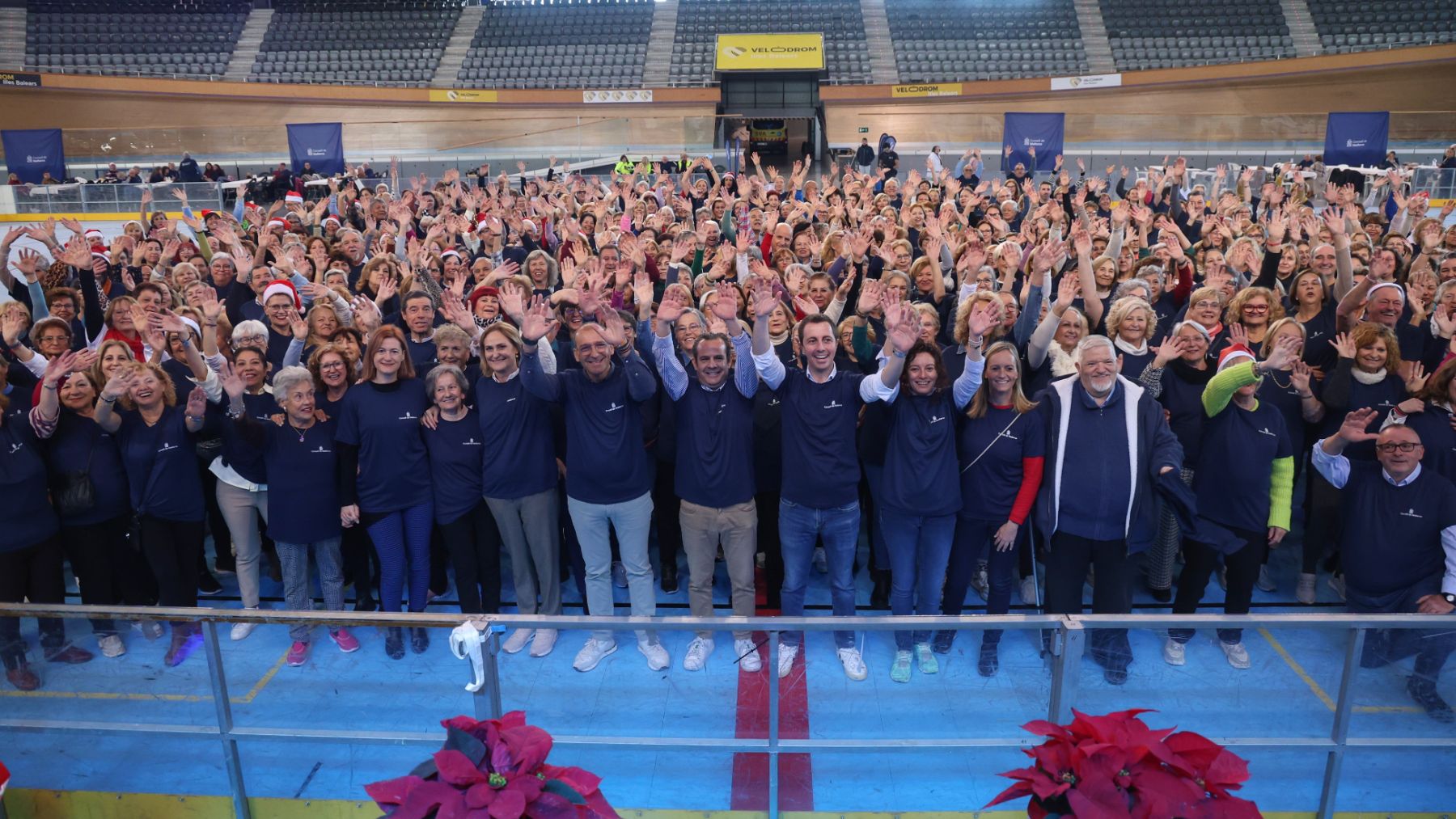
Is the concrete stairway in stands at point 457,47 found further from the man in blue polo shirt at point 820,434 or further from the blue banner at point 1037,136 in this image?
the man in blue polo shirt at point 820,434

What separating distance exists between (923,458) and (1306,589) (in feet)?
9.11

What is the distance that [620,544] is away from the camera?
4.94 metres

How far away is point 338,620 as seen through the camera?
10.4ft

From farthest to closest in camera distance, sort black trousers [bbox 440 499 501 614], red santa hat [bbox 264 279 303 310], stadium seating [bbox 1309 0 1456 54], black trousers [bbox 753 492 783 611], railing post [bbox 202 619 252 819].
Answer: stadium seating [bbox 1309 0 1456 54]
red santa hat [bbox 264 279 303 310]
black trousers [bbox 753 492 783 611]
black trousers [bbox 440 499 501 614]
railing post [bbox 202 619 252 819]

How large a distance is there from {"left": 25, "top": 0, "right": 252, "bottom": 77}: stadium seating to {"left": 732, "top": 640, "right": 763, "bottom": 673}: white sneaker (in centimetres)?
3006

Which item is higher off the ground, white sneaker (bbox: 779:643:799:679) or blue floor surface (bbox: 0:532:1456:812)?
white sneaker (bbox: 779:643:799:679)

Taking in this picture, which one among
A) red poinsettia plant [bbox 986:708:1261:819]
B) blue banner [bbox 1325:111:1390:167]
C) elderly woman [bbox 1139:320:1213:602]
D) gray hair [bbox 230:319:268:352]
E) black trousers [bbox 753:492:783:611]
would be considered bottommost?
black trousers [bbox 753:492:783:611]

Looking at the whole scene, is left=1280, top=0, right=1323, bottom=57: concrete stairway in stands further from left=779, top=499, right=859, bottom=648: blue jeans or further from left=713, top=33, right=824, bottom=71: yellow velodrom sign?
left=779, top=499, right=859, bottom=648: blue jeans

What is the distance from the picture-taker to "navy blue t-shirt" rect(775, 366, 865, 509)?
4582mm

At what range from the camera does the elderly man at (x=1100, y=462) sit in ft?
14.0

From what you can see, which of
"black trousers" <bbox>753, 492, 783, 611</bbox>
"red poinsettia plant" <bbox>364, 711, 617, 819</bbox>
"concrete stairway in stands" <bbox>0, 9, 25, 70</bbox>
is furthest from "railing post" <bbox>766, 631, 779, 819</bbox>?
"concrete stairway in stands" <bbox>0, 9, 25, 70</bbox>

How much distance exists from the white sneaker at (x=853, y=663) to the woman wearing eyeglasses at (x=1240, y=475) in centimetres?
243

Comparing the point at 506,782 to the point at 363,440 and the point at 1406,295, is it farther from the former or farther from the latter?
the point at 1406,295

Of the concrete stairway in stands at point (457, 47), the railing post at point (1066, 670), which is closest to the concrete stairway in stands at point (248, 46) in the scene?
the concrete stairway in stands at point (457, 47)
